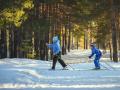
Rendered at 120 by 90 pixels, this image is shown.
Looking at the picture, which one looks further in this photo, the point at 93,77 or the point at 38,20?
the point at 38,20

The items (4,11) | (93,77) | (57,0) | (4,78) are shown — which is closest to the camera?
(4,78)

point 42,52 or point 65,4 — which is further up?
point 65,4

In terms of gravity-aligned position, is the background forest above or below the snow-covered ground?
above

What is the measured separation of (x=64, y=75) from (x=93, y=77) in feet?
5.36

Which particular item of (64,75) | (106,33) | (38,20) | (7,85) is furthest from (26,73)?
(106,33)

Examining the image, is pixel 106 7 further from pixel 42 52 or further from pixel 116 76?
pixel 116 76

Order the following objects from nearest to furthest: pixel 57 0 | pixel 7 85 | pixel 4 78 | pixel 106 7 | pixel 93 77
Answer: pixel 7 85, pixel 4 78, pixel 93 77, pixel 106 7, pixel 57 0

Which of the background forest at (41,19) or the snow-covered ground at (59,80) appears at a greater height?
the background forest at (41,19)

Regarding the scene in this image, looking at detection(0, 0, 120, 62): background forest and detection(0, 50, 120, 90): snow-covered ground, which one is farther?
detection(0, 0, 120, 62): background forest

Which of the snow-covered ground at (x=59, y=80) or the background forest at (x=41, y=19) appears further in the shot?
the background forest at (x=41, y=19)

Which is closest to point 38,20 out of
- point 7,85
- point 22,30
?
point 22,30

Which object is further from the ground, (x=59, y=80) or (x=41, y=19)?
(x=41, y=19)

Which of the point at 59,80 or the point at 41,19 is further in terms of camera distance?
the point at 41,19

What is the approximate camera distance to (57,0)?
44.9m
